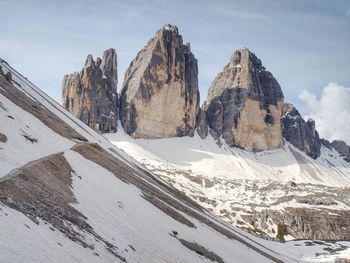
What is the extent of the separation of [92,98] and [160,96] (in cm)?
2886

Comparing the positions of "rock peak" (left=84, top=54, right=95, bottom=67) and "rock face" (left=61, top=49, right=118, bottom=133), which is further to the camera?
"rock peak" (left=84, top=54, right=95, bottom=67)

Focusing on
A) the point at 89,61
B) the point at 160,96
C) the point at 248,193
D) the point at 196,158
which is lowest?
the point at 248,193

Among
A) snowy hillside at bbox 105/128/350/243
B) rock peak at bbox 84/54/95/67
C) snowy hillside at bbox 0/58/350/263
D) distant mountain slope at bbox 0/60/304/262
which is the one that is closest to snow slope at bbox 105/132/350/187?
snowy hillside at bbox 105/128/350/243

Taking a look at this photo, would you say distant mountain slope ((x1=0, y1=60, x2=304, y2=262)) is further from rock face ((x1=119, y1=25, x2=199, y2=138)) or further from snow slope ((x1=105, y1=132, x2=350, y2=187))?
rock face ((x1=119, y1=25, x2=199, y2=138))

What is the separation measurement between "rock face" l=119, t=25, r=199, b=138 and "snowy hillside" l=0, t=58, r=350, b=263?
140 metres

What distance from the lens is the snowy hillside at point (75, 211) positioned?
17.1 metres

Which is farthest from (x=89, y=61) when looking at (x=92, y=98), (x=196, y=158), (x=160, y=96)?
(x=196, y=158)

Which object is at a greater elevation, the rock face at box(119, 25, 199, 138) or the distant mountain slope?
the rock face at box(119, 25, 199, 138)

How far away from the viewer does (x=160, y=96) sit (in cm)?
18975

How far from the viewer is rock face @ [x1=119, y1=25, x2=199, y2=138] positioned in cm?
18750

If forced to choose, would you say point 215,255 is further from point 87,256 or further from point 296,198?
point 296,198

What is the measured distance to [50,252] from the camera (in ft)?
52.7

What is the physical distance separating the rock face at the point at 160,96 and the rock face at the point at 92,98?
7.27 m

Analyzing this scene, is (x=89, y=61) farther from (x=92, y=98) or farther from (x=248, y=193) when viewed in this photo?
(x=248, y=193)
